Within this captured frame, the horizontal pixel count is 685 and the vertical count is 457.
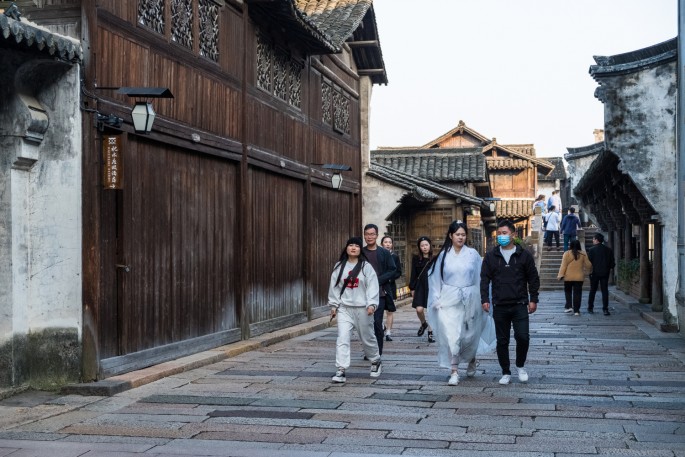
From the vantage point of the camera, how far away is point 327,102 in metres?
21.0

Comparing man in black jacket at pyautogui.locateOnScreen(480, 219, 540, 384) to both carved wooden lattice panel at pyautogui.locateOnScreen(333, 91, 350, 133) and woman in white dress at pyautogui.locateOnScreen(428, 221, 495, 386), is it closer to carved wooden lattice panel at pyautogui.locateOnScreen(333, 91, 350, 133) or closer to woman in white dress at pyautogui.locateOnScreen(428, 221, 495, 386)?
woman in white dress at pyautogui.locateOnScreen(428, 221, 495, 386)

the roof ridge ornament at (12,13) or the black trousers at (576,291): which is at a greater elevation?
the roof ridge ornament at (12,13)

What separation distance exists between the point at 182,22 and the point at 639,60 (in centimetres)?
938

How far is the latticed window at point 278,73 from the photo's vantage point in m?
16.2

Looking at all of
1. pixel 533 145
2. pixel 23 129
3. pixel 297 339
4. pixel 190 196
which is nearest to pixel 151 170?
pixel 190 196

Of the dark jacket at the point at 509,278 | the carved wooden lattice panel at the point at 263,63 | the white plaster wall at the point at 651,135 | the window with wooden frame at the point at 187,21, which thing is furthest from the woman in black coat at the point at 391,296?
the white plaster wall at the point at 651,135

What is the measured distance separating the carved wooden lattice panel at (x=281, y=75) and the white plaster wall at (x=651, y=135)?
609 cm

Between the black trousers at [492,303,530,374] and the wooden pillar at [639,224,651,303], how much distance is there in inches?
427

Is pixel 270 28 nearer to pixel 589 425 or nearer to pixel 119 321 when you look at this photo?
pixel 119 321

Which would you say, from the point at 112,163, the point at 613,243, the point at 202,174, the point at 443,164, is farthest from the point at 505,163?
the point at 112,163

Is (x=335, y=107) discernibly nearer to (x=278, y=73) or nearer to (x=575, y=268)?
(x=278, y=73)

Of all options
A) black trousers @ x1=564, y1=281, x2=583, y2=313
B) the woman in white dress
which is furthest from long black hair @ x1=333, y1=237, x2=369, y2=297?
black trousers @ x1=564, y1=281, x2=583, y2=313

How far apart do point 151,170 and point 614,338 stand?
Result: 8.89 metres

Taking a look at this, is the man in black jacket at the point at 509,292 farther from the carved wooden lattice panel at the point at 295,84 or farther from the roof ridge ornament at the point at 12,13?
the carved wooden lattice panel at the point at 295,84
